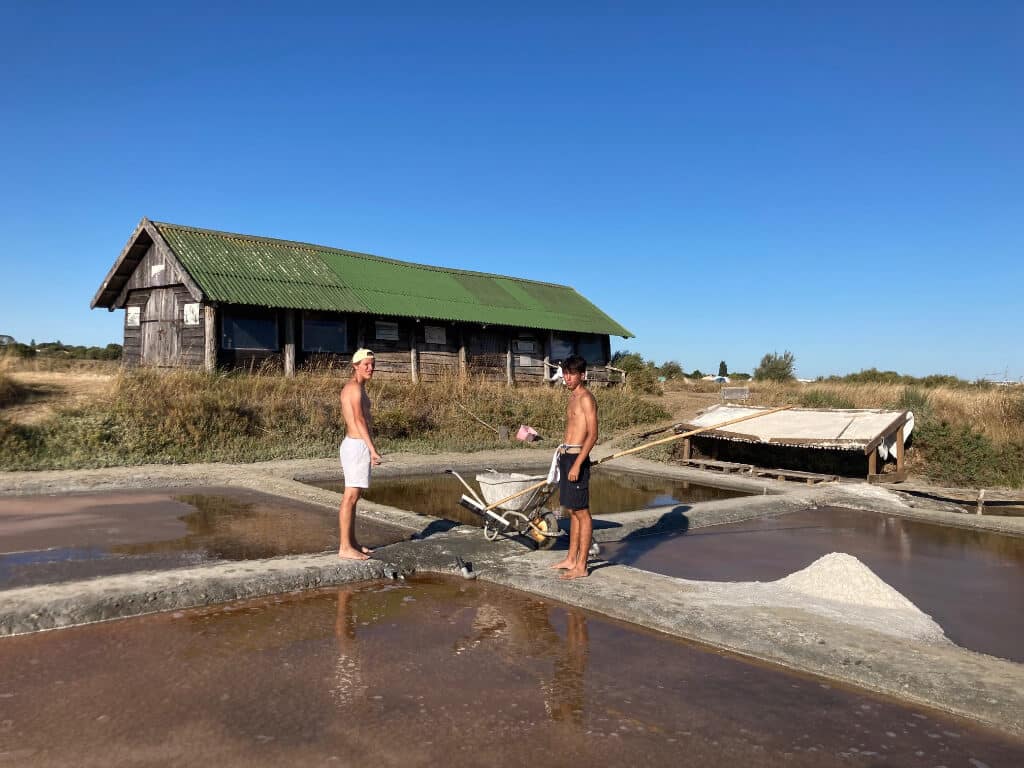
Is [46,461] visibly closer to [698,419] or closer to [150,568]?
[150,568]

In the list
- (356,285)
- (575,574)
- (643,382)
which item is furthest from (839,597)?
(643,382)

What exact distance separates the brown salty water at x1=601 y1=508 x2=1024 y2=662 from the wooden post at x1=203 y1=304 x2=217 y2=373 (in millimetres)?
14278

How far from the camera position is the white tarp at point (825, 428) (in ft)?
46.0

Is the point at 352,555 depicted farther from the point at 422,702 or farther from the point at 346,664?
the point at 422,702

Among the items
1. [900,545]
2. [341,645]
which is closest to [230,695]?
[341,645]

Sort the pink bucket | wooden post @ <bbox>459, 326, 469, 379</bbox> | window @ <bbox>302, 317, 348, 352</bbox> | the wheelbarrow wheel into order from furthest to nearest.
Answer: wooden post @ <bbox>459, 326, 469, 379</bbox>, window @ <bbox>302, 317, 348, 352</bbox>, the pink bucket, the wheelbarrow wheel

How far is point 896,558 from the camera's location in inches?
325

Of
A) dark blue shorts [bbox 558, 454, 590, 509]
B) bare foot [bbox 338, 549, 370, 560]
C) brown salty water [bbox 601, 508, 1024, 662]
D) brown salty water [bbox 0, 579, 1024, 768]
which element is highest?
dark blue shorts [bbox 558, 454, 590, 509]

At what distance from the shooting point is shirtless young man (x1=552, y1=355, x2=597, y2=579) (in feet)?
20.6

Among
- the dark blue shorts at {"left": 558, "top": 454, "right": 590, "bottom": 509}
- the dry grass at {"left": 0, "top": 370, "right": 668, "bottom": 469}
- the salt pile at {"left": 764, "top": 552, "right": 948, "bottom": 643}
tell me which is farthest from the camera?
the dry grass at {"left": 0, "top": 370, "right": 668, "bottom": 469}

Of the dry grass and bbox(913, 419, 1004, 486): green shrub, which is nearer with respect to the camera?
the dry grass

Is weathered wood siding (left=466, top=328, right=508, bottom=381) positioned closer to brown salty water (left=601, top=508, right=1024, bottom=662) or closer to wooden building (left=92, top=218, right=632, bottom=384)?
wooden building (left=92, top=218, right=632, bottom=384)

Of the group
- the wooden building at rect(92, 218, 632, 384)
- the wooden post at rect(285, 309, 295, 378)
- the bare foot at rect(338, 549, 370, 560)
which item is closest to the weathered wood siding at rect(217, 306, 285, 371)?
the wooden building at rect(92, 218, 632, 384)

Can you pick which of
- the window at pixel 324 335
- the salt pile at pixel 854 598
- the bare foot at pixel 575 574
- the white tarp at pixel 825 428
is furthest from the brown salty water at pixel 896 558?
the window at pixel 324 335
